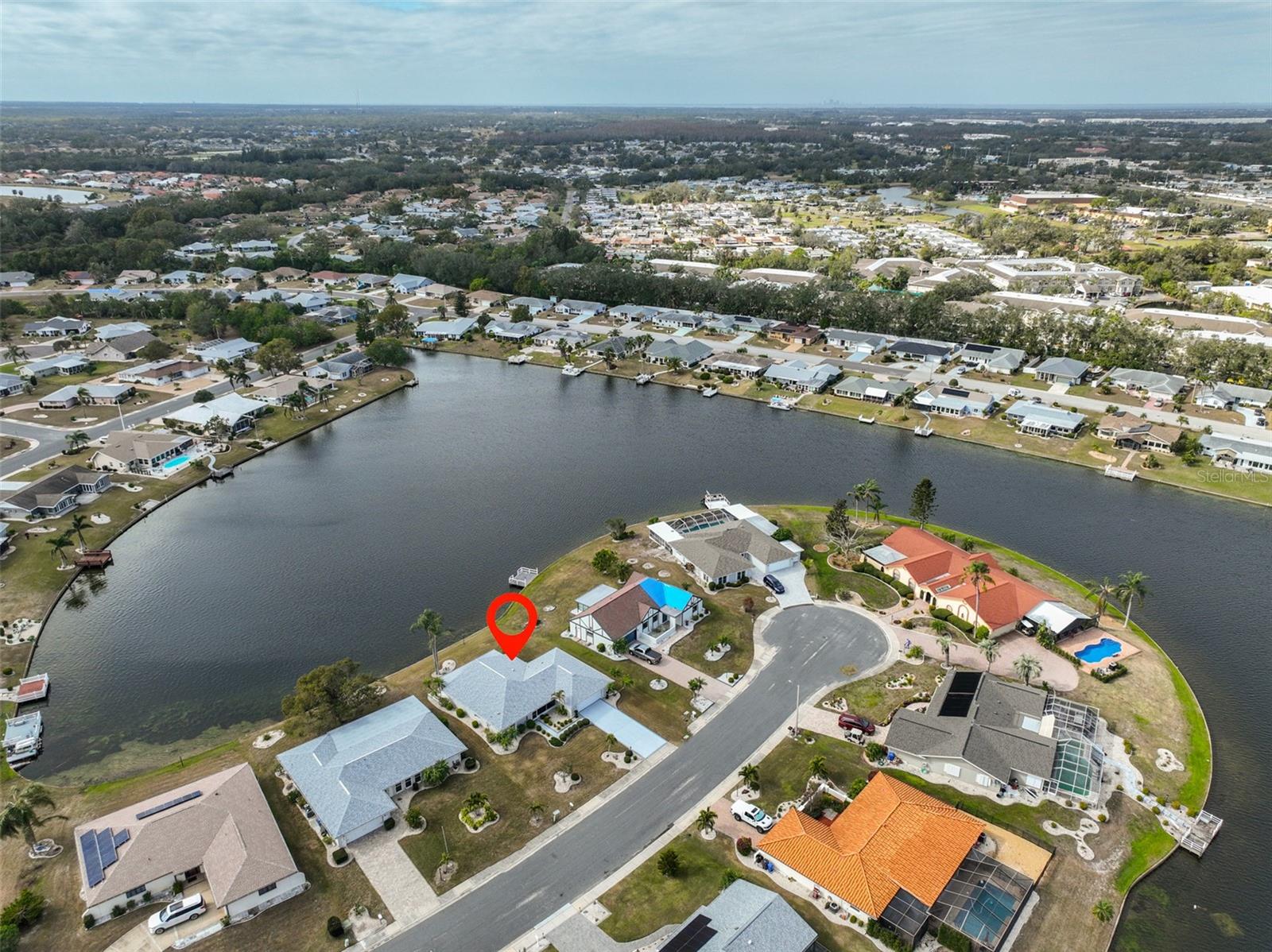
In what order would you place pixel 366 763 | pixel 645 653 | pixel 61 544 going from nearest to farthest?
1. pixel 366 763
2. pixel 645 653
3. pixel 61 544

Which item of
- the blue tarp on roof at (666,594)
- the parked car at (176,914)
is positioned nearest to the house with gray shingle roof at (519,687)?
the blue tarp on roof at (666,594)

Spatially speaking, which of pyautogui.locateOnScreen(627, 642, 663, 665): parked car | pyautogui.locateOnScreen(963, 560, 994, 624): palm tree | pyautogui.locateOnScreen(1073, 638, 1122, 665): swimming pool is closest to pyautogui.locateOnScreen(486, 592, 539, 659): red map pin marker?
pyautogui.locateOnScreen(627, 642, 663, 665): parked car

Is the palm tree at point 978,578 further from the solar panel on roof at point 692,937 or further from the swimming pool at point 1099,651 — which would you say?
the solar panel on roof at point 692,937

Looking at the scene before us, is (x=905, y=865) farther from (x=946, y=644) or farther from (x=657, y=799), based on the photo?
(x=946, y=644)

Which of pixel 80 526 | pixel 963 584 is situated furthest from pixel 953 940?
pixel 80 526

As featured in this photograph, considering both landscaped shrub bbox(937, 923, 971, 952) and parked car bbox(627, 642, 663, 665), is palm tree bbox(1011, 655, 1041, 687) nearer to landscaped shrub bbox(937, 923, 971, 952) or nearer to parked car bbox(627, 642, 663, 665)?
landscaped shrub bbox(937, 923, 971, 952)

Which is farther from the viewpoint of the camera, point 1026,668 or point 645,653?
point 645,653
